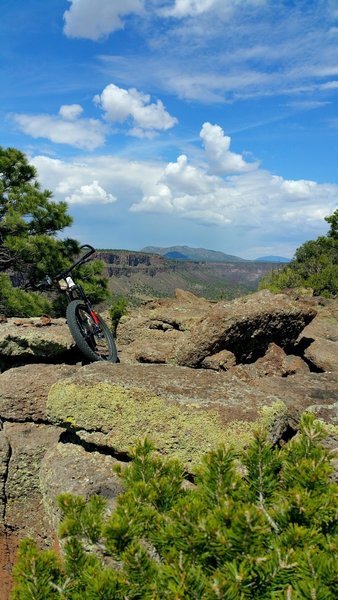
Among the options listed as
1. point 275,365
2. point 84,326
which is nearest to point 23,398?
point 84,326

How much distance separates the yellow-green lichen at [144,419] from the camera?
7051 millimetres

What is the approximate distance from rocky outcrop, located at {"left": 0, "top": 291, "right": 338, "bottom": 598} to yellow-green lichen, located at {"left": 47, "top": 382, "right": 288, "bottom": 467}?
0.06 ft

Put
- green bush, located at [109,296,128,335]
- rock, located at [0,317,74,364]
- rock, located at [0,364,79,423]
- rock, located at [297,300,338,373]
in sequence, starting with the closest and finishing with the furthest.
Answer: rock, located at [0,364,79,423] → rock, located at [0,317,74,364] → rock, located at [297,300,338,373] → green bush, located at [109,296,128,335]

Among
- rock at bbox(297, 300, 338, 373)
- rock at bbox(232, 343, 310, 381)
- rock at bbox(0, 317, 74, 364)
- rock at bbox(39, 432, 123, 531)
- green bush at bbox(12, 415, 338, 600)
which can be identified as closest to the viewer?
green bush at bbox(12, 415, 338, 600)

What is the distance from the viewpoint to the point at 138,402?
7.57 meters

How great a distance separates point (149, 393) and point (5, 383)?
351 centimetres

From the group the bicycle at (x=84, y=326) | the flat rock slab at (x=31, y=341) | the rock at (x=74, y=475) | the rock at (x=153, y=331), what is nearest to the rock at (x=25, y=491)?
the rock at (x=74, y=475)

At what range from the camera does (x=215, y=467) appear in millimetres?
4062

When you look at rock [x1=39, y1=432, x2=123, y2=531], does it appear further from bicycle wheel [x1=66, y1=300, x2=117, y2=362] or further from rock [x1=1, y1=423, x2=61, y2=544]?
bicycle wheel [x1=66, y1=300, x2=117, y2=362]

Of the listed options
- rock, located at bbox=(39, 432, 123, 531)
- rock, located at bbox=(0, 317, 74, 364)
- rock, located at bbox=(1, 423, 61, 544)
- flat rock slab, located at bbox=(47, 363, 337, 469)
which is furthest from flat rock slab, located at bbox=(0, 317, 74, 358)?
rock, located at bbox=(39, 432, 123, 531)

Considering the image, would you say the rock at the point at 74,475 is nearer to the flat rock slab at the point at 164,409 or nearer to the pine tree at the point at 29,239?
the flat rock slab at the point at 164,409

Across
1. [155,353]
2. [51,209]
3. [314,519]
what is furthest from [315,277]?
[314,519]

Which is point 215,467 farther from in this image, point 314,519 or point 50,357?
point 50,357

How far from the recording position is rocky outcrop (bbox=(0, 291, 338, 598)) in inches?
287
